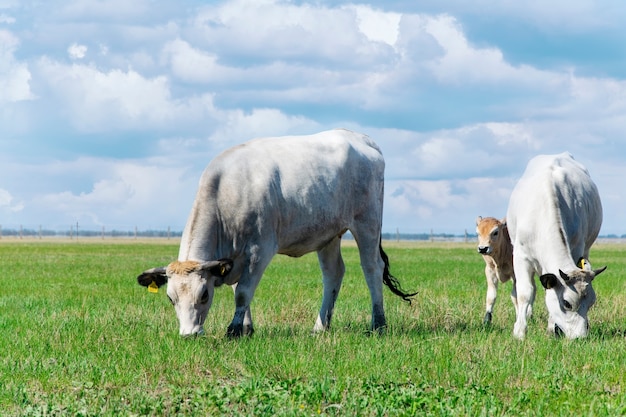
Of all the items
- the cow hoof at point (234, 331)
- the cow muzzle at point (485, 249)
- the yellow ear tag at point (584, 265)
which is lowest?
the cow hoof at point (234, 331)

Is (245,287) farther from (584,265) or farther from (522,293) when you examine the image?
(584,265)

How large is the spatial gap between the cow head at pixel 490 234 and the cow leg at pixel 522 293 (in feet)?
13.1

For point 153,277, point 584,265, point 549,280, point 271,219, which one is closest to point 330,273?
point 271,219

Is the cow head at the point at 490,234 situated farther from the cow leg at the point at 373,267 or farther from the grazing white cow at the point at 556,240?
the cow leg at the point at 373,267

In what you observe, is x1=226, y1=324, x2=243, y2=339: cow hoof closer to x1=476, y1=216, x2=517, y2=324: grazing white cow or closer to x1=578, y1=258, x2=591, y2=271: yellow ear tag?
x1=578, y1=258, x2=591, y2=271: yellow ear tag

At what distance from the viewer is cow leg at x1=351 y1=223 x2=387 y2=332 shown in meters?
13.9

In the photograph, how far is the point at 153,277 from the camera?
11883 mm

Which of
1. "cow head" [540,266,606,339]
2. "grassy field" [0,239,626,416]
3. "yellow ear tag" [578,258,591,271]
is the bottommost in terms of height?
"grassy field" [0,239,626,416]

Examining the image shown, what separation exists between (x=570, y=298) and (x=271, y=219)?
440cm

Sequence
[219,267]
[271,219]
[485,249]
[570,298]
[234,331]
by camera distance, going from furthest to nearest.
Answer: [485,249], [271,219], [570,298], [234,331], [219,267]

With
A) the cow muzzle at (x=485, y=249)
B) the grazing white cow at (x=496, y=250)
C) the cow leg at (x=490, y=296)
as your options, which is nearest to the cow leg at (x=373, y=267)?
the cow leg at (x=490, y=296)

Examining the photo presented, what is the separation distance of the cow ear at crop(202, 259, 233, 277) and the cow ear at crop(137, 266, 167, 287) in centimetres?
74

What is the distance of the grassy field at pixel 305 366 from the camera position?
7988 millimetres

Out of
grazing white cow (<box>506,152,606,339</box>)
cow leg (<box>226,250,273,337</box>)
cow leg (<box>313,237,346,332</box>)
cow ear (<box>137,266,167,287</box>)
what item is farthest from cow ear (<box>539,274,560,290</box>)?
cow ear (<box>137,266,167,287</box>)
